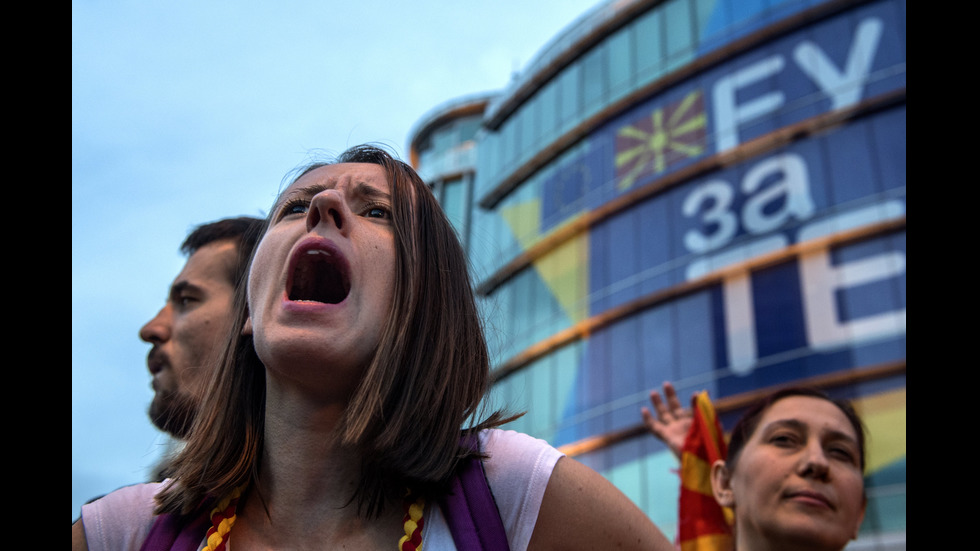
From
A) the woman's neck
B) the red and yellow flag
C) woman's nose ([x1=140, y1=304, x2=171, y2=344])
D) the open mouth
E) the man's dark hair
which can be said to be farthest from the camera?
the red and yellow flag

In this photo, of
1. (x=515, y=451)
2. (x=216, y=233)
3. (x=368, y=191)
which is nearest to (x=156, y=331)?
(x=216, y=233)

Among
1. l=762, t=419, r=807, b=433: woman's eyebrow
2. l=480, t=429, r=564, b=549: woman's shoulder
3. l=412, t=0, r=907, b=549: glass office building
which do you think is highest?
l=412, t=0, r=907, b=549: glass office building

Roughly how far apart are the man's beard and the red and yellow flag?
2.17 m

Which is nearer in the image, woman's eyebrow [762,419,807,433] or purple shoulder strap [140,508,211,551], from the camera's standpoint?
purple shoulder strap [140,508,211,551]

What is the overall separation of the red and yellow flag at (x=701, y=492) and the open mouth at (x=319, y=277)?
7.45 ft

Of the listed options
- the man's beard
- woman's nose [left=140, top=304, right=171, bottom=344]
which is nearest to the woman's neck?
the man's beard

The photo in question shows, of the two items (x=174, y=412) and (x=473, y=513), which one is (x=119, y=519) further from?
(x=174, y=412)

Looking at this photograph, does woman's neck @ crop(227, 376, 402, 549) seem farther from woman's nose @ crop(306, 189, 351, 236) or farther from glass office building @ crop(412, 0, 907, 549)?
glass office building @ crop(412, 0, 907, 549)

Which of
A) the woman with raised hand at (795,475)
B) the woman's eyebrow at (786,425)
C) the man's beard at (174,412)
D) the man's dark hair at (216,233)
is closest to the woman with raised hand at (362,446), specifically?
the man's beard at (174,412)

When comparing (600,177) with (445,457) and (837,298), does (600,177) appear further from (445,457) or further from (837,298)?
(445,457)

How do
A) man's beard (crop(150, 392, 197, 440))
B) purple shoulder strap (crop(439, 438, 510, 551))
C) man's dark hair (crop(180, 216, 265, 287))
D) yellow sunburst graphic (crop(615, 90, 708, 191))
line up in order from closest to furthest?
purple shoulder strap (crop(439, 438, 510, 551)), man's beard (crop(150, 392, 197, 440)), man's dark hair (crop(180, 216, 265, 287)), yellow sunburst graphic (crop(615, 90, 708, 191))

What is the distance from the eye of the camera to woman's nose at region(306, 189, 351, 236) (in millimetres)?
1978
